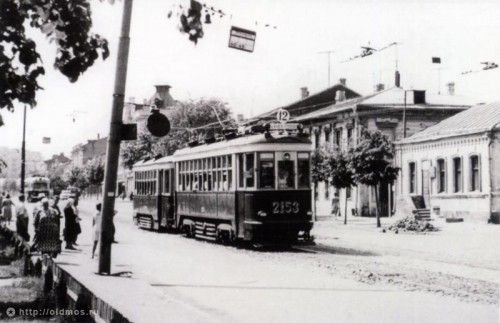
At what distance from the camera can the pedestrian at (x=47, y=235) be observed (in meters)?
15.9

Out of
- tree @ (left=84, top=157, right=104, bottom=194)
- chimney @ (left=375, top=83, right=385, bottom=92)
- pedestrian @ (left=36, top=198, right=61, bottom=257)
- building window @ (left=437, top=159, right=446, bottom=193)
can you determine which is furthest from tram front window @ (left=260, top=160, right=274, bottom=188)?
tree @ (left=84, top=157, right=104, bottom=194)

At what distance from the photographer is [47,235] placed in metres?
16.0

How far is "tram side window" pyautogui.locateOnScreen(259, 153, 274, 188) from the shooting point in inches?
733

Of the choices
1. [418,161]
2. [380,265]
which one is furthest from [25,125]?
[380,265]

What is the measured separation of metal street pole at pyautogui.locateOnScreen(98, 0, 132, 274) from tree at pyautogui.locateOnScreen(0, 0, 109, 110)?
427 centimetres

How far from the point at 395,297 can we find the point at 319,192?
40.5 m

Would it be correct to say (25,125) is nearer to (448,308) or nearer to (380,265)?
(380,265)

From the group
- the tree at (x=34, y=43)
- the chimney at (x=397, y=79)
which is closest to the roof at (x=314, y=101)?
the chimney at (x=397, y=79)

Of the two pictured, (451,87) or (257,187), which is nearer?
(257,187)

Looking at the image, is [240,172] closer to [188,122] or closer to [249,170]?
[249,170]

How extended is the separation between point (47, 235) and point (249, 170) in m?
5.76

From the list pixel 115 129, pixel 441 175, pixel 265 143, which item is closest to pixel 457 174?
pixel 441 175

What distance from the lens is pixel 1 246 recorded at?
800 inches

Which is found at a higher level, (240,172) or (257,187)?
(240,172)
